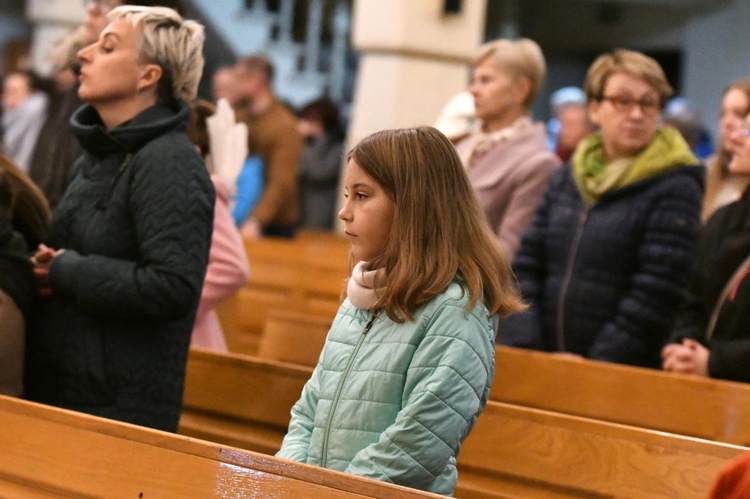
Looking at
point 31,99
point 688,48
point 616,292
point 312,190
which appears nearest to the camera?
point 616,292

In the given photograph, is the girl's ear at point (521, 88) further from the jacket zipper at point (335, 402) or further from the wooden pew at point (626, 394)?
the jacket zipper at point (335, 402)

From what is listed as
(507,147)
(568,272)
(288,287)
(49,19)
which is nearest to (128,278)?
(568,272)

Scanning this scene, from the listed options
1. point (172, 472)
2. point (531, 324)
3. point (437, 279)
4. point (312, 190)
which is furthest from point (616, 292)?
point (312, 190)

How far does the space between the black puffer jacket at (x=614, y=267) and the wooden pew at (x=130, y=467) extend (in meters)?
1.80

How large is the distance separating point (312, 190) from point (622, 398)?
5.61 metres

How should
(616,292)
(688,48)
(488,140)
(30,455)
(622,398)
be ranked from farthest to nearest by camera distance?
(688,48)
(488,140)
(616,292)
(622,398)
(30,455)

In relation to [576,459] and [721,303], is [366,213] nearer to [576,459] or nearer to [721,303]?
[576,459]

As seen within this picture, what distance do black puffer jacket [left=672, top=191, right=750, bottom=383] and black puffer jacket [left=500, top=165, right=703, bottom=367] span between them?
0.07 meters

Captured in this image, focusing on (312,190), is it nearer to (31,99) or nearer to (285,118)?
(285,118)

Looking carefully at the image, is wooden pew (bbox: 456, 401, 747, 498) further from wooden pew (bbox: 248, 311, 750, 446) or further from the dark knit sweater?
the dark knit sweater

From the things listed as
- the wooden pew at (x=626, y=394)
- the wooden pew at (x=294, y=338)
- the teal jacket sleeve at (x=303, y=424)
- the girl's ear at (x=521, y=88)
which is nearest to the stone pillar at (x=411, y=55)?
the girl's ear at (x=521, y=88)

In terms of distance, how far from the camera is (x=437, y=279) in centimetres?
224

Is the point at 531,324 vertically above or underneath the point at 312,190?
above

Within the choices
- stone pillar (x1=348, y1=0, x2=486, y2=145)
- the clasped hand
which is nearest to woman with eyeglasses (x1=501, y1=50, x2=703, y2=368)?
the clasped hand
